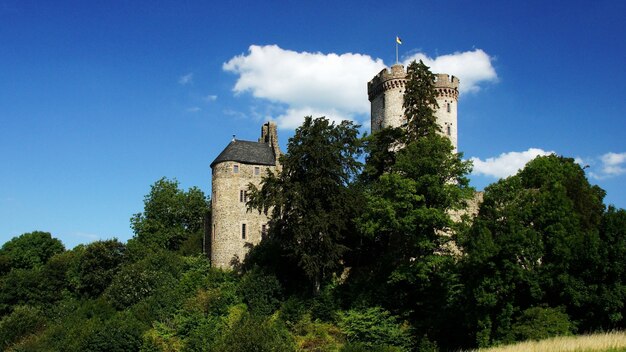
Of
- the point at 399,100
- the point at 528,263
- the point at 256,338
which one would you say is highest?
the point at 399,100

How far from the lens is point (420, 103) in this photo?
45.3 metres

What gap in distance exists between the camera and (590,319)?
107 feet

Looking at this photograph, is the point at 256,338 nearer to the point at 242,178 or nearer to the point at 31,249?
the point at 242,178

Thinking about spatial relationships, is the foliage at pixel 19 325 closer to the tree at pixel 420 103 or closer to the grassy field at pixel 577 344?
the tree at pixel 420 103

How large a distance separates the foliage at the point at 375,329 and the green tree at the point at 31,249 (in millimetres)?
47800

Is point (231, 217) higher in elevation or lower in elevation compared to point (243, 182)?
lower

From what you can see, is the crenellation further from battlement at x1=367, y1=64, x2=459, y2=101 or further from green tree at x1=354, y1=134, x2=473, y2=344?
green tree at x1=354, y1=134, x2=473, y2=344

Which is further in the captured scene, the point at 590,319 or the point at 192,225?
the point at 192,225

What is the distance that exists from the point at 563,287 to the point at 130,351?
27927 mm

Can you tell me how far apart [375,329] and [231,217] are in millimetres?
17756

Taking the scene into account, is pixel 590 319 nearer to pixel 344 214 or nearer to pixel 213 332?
pixel 344 214

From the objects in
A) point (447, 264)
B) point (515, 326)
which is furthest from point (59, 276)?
point (515, 326)

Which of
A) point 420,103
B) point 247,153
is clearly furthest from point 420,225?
point 247,153

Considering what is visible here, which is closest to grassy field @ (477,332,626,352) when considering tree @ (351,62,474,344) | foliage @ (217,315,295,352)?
tree @ (351,62,474,344)
